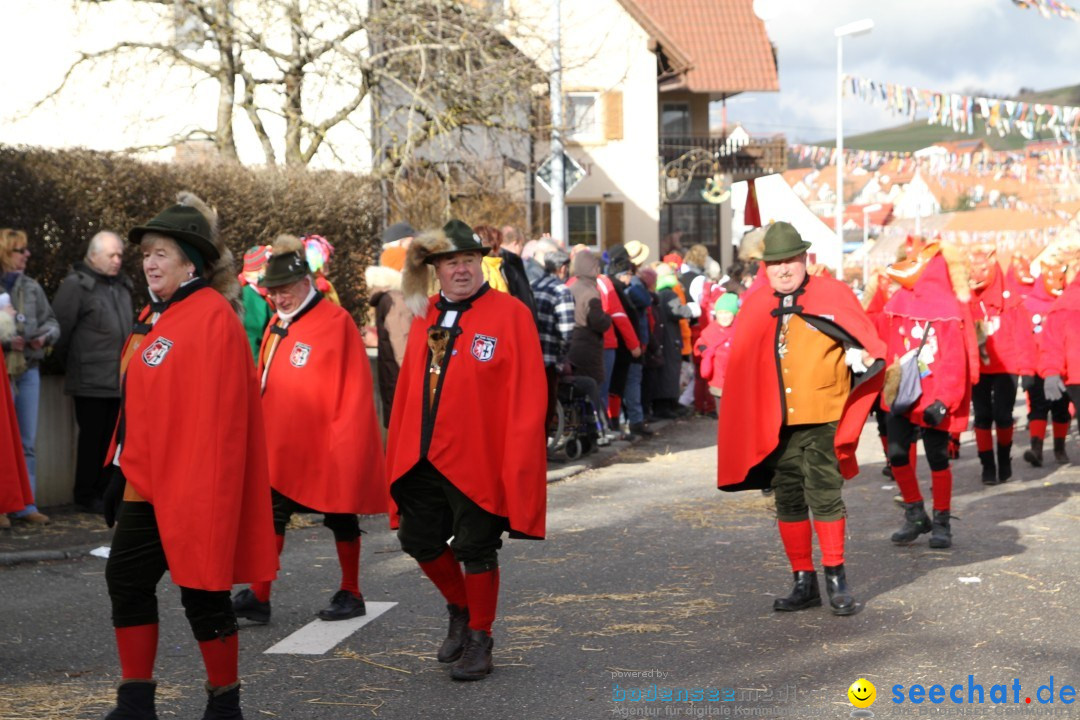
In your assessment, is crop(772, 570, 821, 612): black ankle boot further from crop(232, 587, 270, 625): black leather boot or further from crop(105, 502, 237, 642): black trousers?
crop(105, 502, 237, 642): black trousers

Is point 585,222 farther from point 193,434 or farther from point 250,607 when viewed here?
point 193,434

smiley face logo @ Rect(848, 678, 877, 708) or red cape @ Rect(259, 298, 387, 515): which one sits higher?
red cape @ Rect(259, 298, 387, 515)

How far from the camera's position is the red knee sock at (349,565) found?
24.3 feet

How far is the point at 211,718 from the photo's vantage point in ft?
17.2

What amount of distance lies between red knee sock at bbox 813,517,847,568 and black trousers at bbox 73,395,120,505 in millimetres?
5559

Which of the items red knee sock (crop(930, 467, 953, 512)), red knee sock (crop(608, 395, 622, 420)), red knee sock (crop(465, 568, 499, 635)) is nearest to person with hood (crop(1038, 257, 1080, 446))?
red knee sock (crop(930, 467, 953, 512))

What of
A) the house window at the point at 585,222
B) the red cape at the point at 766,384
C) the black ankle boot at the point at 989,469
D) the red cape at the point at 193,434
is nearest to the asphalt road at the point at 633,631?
the red cape at the point at 766,384

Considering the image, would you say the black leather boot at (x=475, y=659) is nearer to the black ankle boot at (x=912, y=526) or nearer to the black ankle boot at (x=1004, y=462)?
the black ankle boot at (x=912, y=526)

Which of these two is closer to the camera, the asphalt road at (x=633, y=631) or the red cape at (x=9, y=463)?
the asphalt road at (x=633, y=631)

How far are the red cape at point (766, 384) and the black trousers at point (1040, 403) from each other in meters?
6.52

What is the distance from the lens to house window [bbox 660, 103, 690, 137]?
1855 inches

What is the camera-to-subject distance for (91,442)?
10.8 metres

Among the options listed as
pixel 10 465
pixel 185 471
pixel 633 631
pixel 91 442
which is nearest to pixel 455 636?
pixel 633 631

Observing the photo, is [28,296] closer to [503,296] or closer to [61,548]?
[61,548]
